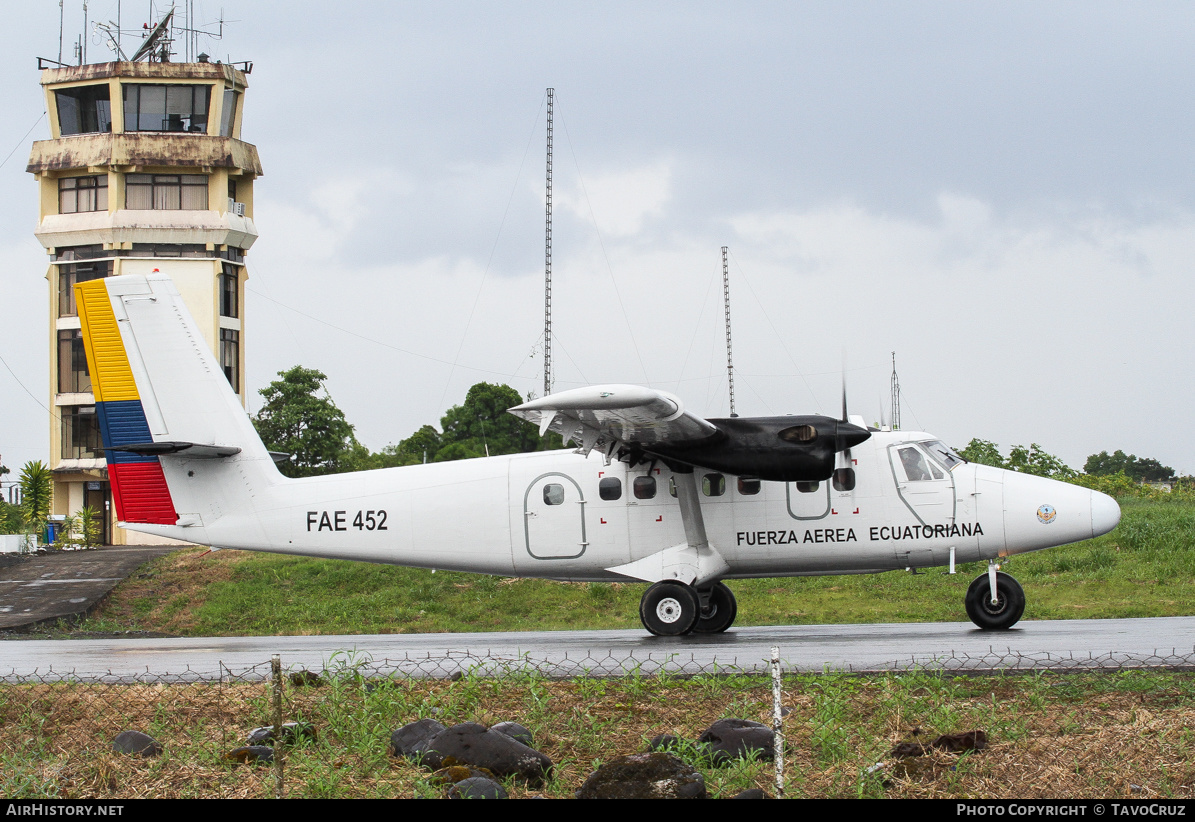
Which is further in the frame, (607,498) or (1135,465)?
(1135,465)

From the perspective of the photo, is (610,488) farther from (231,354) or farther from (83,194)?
(83,194)

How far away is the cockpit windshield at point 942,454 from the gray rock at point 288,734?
9337 mm

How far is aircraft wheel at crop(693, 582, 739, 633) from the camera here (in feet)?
52.4

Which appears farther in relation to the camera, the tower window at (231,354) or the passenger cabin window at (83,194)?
the tower window at (231,354)

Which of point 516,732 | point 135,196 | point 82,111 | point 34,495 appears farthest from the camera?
point 82,111

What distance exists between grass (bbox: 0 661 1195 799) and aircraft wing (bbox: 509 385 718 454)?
3461 millimetres

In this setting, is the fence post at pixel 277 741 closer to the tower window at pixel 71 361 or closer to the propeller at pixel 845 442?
the propeller at pixel 845 442

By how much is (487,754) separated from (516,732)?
0.68 m

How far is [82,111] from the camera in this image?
50.9 metres

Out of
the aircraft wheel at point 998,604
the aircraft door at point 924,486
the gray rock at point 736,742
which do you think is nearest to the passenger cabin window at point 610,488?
the aircraft door at point 924,486

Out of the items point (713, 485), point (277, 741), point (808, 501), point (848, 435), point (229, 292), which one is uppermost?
point (229, 292)

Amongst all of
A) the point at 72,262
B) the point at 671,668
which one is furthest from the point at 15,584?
the point at 671,668

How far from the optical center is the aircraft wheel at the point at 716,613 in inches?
629

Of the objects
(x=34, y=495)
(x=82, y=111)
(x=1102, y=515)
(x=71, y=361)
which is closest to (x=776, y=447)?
(x=1102, y=515)
